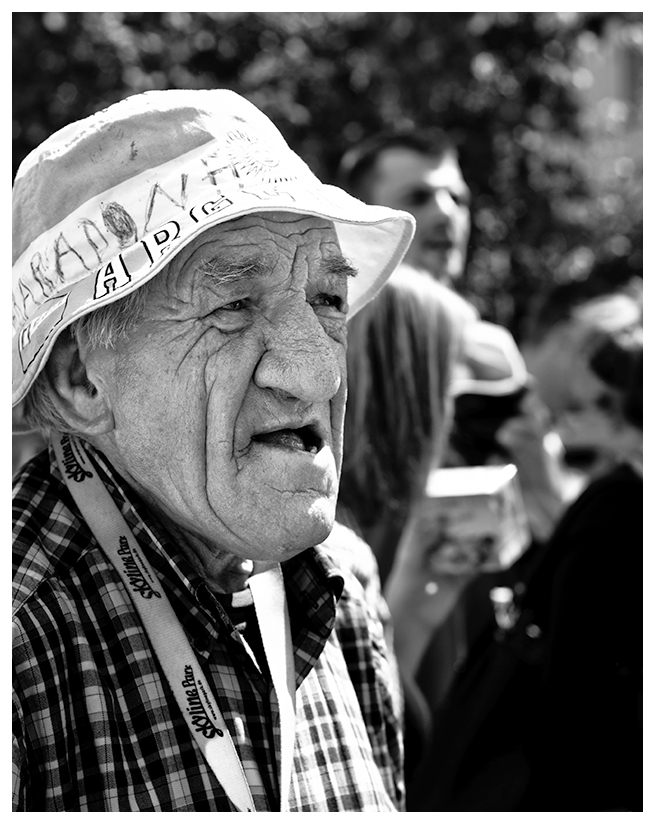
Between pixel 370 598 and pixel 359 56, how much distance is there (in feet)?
22.3

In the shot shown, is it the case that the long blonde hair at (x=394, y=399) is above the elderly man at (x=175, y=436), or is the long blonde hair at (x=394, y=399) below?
below

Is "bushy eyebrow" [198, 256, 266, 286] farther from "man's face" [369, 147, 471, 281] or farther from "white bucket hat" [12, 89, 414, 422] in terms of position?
"man's face" [369, 147, 471, 281]

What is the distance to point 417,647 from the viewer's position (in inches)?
124

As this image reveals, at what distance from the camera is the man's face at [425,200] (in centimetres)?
413

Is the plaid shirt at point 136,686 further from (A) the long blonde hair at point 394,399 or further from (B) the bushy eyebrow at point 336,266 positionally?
(A) the long blonde hair at point 394,399

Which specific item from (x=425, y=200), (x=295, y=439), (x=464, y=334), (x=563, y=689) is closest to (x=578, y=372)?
(x=464, y=334)

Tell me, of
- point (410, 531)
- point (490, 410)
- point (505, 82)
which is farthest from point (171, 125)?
point (505, 82)

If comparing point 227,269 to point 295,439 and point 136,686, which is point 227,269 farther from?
point 136,686

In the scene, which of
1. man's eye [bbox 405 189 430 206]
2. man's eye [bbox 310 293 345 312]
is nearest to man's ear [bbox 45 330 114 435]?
man's eye [bbox 310 293 345 312]

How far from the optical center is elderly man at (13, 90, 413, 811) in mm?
1514

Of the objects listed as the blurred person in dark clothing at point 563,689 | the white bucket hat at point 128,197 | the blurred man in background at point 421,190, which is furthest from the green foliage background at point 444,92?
the white bucket hat at point 128,197

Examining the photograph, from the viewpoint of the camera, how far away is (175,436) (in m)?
1.59

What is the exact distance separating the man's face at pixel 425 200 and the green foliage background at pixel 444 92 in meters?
2.62

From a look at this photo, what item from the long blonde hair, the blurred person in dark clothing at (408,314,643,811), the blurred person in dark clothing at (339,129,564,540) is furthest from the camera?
the blurred person in dark clothing at (339,129,564,540)
